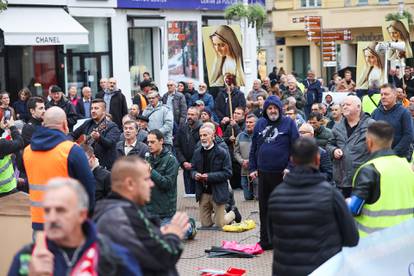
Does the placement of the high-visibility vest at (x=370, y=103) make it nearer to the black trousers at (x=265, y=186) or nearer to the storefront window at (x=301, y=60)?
the black trousers at (x=265, y=186)

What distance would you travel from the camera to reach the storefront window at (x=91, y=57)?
2906 cm

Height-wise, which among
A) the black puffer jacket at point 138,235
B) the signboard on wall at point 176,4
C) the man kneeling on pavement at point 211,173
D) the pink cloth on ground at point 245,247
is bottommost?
the pink cloth on ground at point 245,247

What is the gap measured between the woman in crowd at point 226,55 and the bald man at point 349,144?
9015 millimetres

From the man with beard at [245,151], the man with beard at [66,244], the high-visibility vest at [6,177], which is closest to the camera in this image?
the man with beard at [66,244]

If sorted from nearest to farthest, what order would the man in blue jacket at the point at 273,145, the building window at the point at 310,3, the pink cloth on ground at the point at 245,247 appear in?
the man in blue jacket at the point at 273,145 → the pink cloth on ground at the point at 245,247 → the building window at the point at 310,3

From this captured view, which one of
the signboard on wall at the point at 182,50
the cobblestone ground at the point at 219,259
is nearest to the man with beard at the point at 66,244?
the cobblestone ground at the point at 219,259

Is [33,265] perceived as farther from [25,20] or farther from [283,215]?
[25,20]

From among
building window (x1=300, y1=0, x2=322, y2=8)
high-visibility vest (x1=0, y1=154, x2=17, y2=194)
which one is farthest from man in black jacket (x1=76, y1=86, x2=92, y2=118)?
building window (x1=300, y1=0, x2=322, y2=8)

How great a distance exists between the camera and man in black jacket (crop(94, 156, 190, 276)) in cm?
557

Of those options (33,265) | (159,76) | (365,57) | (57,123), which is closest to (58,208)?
(33,265)

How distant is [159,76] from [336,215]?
25.6m

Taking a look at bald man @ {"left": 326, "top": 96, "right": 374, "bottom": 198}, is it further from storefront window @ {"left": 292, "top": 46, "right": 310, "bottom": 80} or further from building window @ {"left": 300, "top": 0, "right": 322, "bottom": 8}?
storefront window @ {"left": 292, "top": 46, "right": 310, "bottom": 80}

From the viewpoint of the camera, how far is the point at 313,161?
6.80m

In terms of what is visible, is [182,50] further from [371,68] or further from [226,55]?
[226,55]
